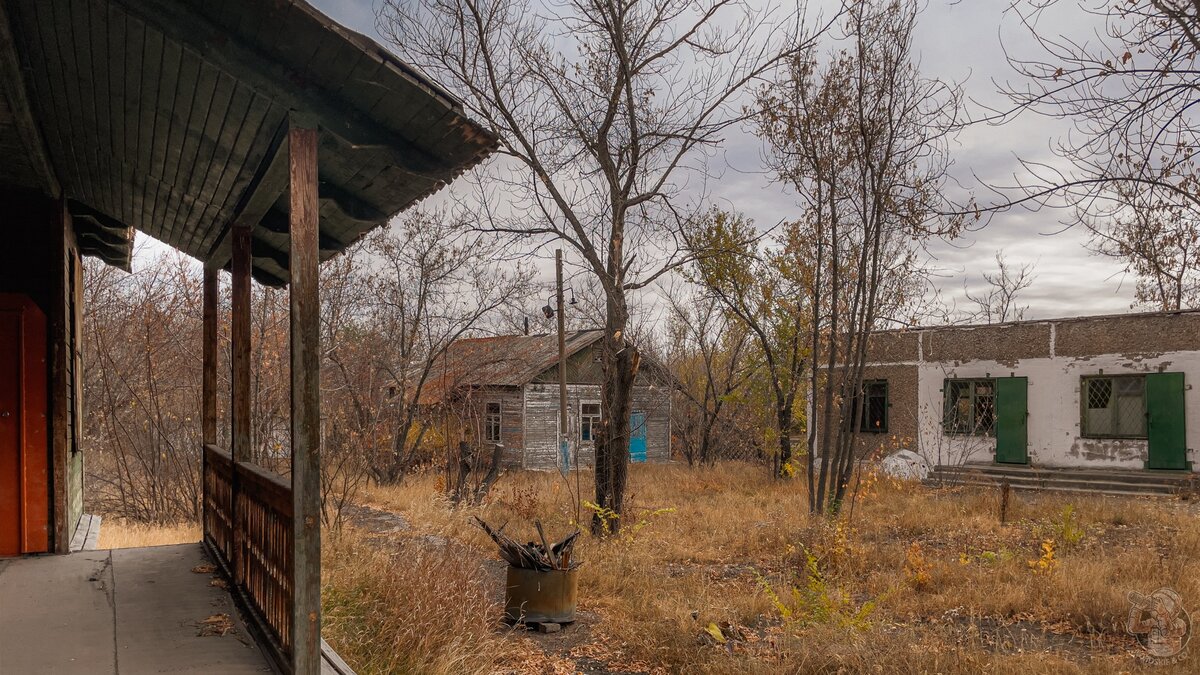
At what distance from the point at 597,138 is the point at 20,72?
8.81 m

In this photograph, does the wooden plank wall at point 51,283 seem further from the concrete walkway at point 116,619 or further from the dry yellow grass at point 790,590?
the dry yellow grass at point 790,590

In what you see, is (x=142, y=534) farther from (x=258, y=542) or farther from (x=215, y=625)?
(x=258, y=542)

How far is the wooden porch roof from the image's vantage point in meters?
3.52

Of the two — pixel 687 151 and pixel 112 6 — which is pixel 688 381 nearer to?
pixel 687 151

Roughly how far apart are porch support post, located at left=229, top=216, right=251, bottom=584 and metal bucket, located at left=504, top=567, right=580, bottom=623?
117 inches

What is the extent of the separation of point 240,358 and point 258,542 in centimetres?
167

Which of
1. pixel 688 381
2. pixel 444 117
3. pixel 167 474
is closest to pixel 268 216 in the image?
pixel 444 117

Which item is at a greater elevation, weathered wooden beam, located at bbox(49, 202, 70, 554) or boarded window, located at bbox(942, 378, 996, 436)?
weathered wooden beam, located at bbox(49, 202, 70, 554)

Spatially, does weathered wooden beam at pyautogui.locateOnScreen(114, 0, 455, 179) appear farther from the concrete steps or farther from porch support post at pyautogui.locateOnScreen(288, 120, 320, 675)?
the concrete steps

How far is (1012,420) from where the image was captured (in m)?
19.2

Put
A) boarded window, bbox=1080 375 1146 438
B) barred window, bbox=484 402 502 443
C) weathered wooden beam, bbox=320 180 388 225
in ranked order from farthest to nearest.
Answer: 1. barred window, bbox=484 402 502 443
2. boarded window, bbox=1080 375 1146 438
3. weathered wooden beam, bbox=320 180 388 225

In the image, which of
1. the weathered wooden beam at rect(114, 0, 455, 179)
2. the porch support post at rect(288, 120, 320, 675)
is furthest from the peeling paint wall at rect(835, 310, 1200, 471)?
the porch support post at rect(288, 120, 320, 675)

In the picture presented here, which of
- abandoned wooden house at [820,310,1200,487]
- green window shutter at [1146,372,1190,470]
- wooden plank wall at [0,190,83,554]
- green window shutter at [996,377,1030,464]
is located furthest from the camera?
green window shutter at [996,377,1030,464]
